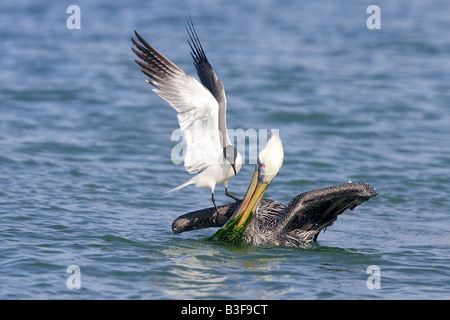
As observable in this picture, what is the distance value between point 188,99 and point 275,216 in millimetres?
2094

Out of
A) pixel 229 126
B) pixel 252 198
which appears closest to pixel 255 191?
pixel 252 198

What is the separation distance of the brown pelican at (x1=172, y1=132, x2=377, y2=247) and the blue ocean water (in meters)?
0.22

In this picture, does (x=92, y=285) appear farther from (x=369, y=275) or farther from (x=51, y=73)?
(x=51, y=73)

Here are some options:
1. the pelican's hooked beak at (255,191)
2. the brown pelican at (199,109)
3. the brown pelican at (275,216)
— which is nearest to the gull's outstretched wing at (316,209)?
the brown pelican at (275,216)

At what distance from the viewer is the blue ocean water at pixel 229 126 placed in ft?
25.2

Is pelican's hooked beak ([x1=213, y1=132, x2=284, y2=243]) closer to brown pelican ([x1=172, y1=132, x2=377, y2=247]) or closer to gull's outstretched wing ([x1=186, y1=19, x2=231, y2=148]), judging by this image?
brown pelican ([x1=172, y1=132, x2=377, y2=247])

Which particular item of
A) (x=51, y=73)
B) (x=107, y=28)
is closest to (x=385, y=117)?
(x=51, y=73)

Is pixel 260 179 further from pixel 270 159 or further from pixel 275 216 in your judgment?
pixel 275 216

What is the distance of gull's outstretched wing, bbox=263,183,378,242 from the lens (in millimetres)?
8008

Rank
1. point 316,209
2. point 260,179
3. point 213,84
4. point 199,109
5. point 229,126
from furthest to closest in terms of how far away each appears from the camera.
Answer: point 229,126
point 316,209
point 260,179
point 213,84
point 199,109

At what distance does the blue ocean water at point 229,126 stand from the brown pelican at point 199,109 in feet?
3.25

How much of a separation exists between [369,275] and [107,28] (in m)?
15.1

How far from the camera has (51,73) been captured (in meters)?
17.6

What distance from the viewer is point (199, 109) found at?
7.80 meters
